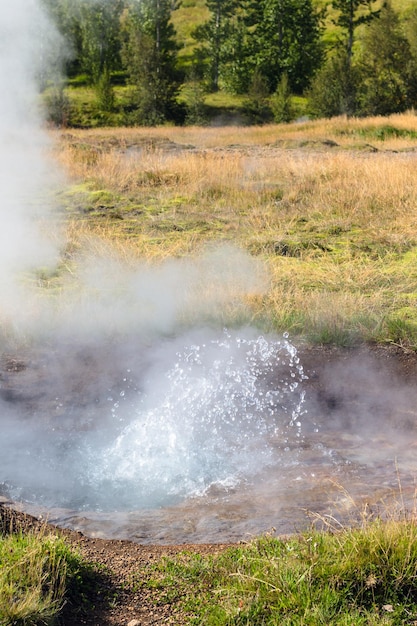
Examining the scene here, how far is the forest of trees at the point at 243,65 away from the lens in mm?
32969

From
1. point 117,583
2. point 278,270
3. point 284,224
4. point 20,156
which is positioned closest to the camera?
point 117,583

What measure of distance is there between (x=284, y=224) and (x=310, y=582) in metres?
8.15

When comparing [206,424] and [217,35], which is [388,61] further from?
[206,424]

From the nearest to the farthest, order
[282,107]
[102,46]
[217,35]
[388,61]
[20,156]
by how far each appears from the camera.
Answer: [20,156] < [282,107] < [388,61] < [102,46] < [217,35]

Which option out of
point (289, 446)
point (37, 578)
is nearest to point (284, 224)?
point (289, 446)

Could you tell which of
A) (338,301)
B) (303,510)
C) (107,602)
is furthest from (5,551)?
(338,301)

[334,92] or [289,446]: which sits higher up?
[334,92]

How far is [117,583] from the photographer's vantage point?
3.16m

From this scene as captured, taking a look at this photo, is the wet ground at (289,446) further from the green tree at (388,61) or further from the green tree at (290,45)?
the green tree at (290,45)

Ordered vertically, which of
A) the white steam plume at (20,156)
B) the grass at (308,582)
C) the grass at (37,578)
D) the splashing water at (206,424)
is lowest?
the splashing water at (206,424)

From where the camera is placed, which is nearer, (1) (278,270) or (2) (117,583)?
(2) (117,583)

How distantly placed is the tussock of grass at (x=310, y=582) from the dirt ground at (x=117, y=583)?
8cm

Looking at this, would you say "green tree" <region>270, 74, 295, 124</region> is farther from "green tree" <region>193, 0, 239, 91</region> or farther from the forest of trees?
"green tree" <region>193, 0, 239, 91</region>

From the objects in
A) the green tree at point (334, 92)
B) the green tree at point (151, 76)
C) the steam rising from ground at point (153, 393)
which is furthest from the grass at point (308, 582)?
the green tree at point (151, 76)
